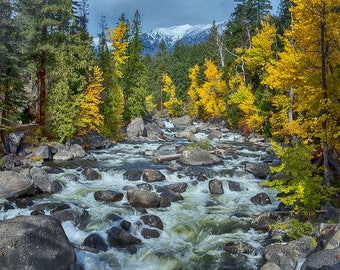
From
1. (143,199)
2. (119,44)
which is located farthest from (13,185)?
(119,44)

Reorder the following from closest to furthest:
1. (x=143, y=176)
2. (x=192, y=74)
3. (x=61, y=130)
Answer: (x=143, y=176)
(x=61, y=130)
(x=192, y=74)

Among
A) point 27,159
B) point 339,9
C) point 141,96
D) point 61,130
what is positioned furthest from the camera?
point 141,96

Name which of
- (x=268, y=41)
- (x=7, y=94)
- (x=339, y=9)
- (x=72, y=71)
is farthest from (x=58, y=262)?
(x=268, y=41)

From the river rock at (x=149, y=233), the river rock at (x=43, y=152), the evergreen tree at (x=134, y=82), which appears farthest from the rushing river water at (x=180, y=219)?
the evergreen tree at (x=134, y=82)

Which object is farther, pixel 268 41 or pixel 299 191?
pixel 268 41

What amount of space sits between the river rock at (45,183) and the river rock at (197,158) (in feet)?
30.2

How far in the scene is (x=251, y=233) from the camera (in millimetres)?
11609

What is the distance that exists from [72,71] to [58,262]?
2107 centimetres

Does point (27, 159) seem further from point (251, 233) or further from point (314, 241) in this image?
point (314, 241)

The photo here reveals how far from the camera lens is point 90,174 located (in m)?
18.2

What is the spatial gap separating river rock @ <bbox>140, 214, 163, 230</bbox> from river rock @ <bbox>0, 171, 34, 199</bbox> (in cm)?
612

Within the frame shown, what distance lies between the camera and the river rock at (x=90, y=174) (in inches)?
709

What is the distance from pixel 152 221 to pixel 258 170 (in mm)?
9253

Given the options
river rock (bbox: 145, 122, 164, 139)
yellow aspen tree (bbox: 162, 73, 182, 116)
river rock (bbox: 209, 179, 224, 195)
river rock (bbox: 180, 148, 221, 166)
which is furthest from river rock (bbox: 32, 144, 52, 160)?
yellow aspen tree (bbox: 162, 73, 182, 116)
